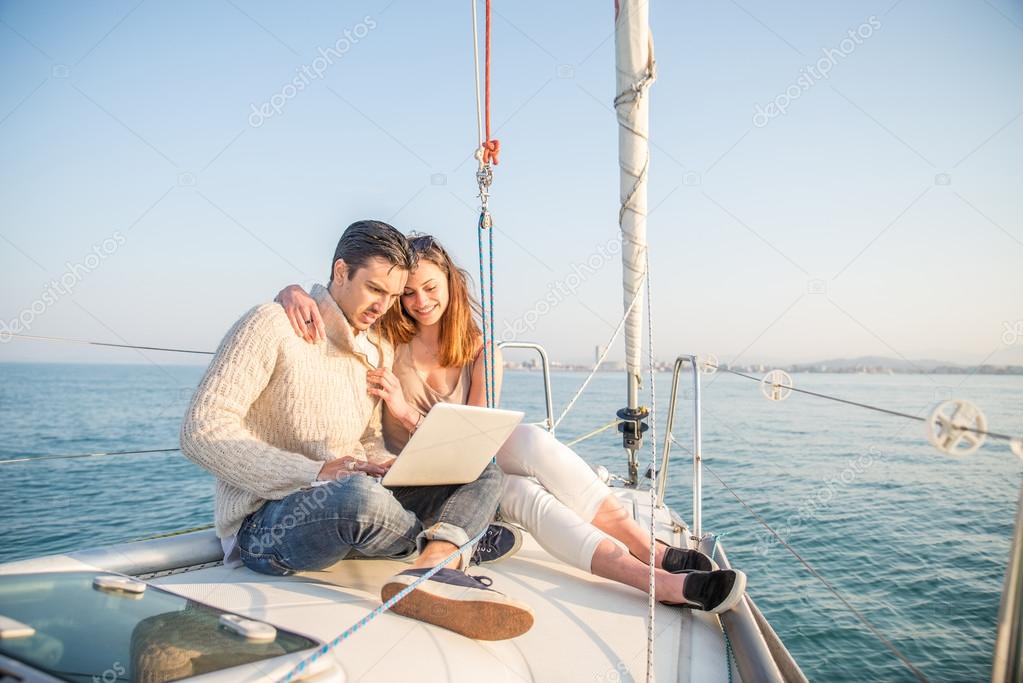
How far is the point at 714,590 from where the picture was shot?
4.83 ft

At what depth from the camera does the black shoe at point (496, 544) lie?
1.78 meters

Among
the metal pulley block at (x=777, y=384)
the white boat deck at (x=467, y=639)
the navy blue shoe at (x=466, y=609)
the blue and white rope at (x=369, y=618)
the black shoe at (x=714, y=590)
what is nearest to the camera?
the blue and white rope at (x=369, y=618)

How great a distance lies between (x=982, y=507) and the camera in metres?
5.84

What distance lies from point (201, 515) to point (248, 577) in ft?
17.3

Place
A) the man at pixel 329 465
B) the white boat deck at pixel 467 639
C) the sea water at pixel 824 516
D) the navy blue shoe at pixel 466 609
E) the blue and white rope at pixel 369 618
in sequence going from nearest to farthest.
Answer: the blue and white rope at pixel 369 618
the white boat deck at pixel 467 639
the navy blue shoe at pixel 466 609
the man at pixel 329 465
the sea water at pixel 824 516

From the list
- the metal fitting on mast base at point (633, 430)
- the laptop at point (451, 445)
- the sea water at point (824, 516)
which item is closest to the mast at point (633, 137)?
the metal fitting on mast base at point (633, 430)

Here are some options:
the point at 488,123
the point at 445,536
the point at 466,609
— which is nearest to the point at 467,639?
the point at 466,609

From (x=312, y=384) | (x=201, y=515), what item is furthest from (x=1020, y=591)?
A: (x=201, y=515)

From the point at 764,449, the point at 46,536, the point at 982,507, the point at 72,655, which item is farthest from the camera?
the point at 764,449

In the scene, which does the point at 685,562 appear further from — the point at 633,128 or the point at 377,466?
the point at 633,128

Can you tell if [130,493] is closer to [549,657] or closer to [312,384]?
[312,384]

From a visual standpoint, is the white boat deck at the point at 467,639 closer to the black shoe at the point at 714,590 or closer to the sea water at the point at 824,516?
the black shoe at the point at 714,590

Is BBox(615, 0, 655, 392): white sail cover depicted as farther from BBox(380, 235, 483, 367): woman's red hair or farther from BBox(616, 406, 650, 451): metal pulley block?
BBox(380, 235, 483, 367): woman's red hair

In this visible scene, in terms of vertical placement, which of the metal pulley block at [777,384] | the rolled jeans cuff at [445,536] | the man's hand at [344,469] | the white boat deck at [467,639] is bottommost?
the white boat deck at [467,639]
